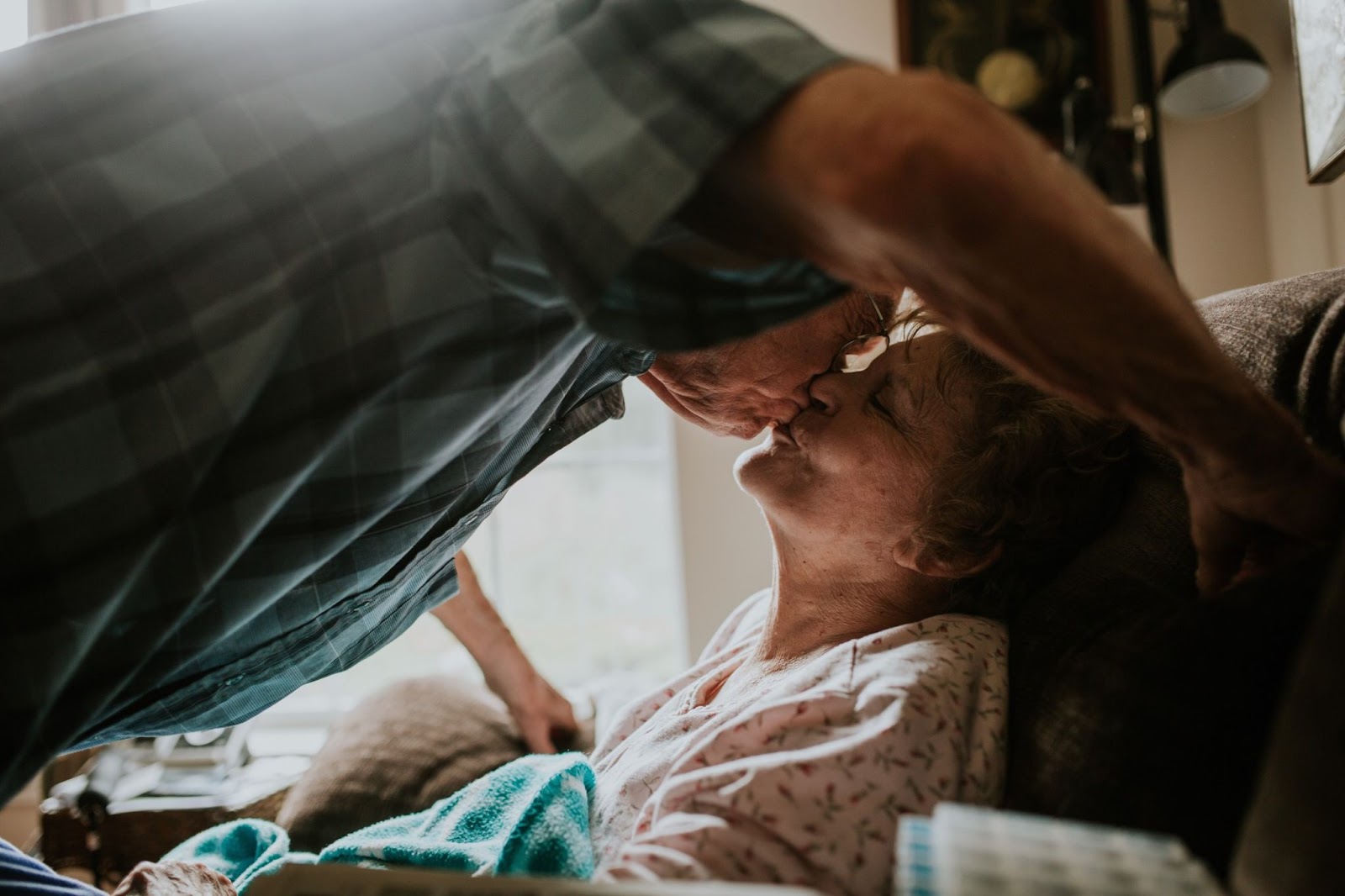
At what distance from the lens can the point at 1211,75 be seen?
6.67 ft

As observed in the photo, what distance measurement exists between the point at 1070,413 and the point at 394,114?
29.2 inches

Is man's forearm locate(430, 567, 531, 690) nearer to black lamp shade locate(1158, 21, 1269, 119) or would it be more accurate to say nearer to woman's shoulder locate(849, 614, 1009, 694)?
woman's shoulder locate(849, 614, 1009, 694)

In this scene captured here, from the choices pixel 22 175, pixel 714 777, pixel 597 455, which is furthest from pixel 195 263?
pixel 597 455

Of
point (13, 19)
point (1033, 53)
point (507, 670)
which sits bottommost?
point (507, 670)

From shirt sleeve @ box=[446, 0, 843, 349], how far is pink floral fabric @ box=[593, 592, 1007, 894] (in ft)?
1.22

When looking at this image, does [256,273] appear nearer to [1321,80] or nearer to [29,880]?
[29,880]

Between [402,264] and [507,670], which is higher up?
[402,264]

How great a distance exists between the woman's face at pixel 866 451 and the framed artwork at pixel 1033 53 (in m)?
1.90

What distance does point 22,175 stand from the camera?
2.00 ft

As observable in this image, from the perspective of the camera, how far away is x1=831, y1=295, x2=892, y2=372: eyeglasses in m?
1.09

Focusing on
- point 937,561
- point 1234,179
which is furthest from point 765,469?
point 1234,179

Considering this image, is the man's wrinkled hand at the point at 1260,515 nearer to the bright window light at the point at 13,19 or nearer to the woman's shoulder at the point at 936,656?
the woman's shoulder at the point at 936,656

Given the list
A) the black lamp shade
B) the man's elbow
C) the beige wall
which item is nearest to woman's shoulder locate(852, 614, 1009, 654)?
the man's elbow

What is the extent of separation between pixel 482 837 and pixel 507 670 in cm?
55
